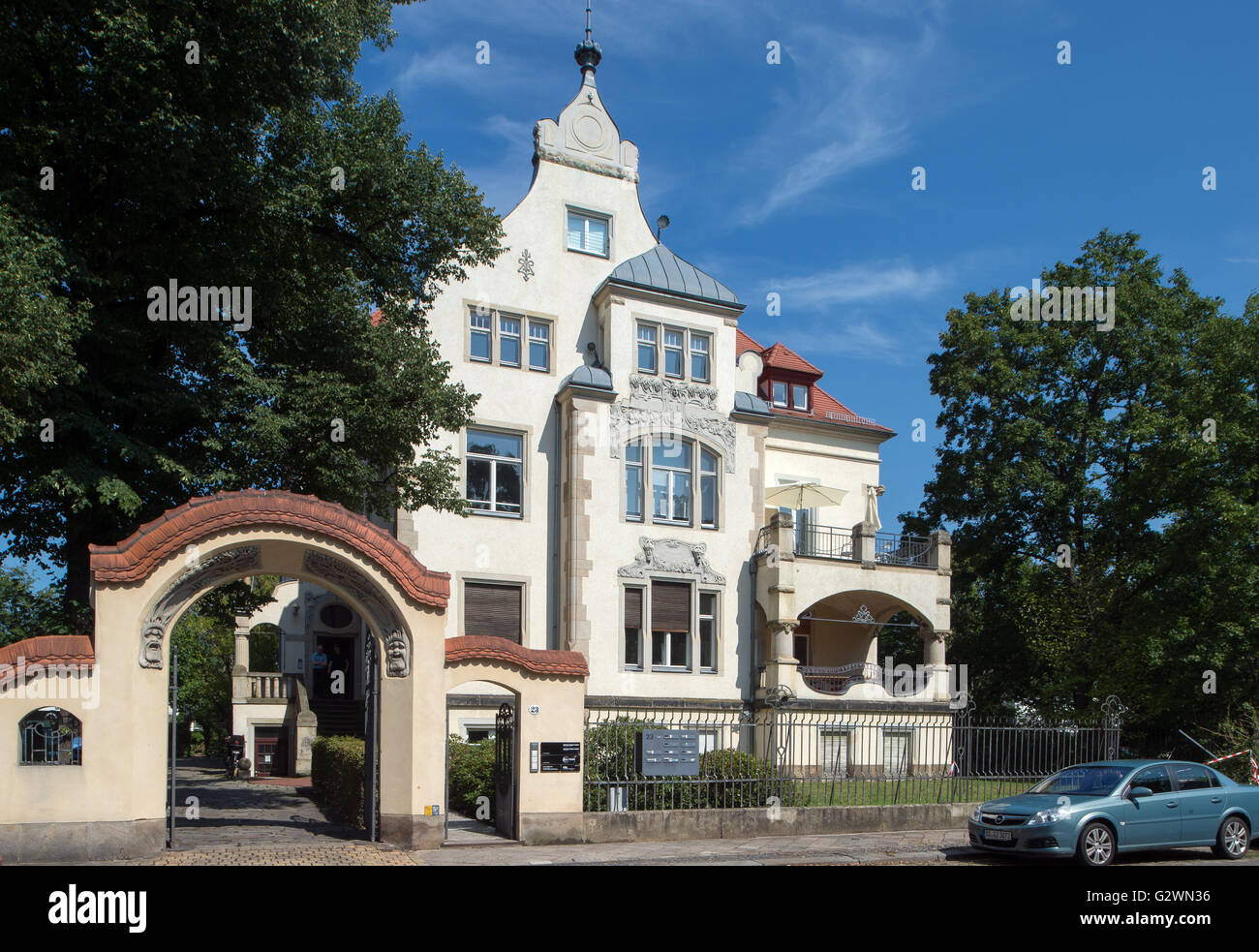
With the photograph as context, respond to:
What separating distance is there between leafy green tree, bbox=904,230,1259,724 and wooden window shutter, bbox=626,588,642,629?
12.2m

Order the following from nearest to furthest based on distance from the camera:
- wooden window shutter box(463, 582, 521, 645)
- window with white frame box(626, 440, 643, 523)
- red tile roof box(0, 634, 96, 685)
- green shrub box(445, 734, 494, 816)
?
red tile roof box(0, 634, 96, 685), green shrub box(445, 734, 494, 816), wooden window shutter box(463, 582, 521, 645), window with white frame box(626, 440, 643, 523)

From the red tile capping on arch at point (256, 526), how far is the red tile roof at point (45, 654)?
2.83 feet

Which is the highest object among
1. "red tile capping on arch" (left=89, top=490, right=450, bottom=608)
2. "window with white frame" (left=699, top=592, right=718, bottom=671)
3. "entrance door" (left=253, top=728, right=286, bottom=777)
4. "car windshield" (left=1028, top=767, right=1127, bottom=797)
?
"red tile capping on arch" (left=89, top=490, right=450, bottom=608)

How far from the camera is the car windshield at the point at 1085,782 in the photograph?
14531 mm

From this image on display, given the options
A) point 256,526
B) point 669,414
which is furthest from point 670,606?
point 256,526

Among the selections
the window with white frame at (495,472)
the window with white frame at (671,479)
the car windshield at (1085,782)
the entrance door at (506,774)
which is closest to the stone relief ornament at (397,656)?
the entrance door at (506,774)

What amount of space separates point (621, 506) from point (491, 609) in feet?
13.7

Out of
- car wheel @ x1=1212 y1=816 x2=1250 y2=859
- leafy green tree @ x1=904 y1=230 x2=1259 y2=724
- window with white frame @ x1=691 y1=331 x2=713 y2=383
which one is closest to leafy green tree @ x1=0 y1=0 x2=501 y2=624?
window with white frame @ x1=691 y1=331 x2=713 y2=383

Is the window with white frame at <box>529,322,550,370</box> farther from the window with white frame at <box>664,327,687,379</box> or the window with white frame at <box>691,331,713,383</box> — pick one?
the window with white frame at <box>691,331,713,383</box>

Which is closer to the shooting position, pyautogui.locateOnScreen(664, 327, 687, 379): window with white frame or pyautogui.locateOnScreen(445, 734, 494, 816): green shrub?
pyautogui.locateOnScreen(445, 734, 494, 816): green shrub

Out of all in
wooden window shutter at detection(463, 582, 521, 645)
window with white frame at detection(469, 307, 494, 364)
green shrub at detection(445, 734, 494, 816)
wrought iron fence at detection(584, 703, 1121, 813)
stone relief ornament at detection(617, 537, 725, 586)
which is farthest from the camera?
stone relief ornament at detection(617, 537, 725, 586)

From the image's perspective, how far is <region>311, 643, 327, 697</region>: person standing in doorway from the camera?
3139 centimetres
